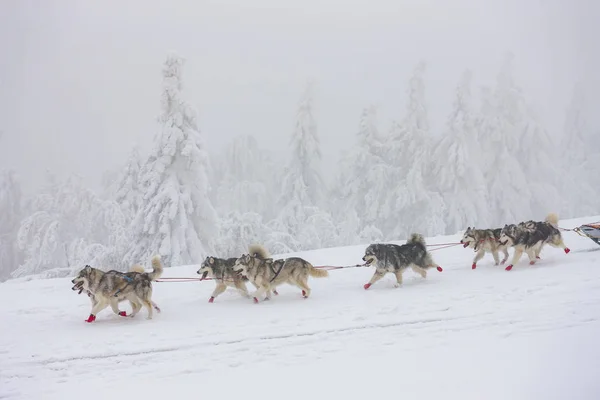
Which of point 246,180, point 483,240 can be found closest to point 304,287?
point 483,240

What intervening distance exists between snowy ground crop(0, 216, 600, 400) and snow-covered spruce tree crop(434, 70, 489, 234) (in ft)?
75.2

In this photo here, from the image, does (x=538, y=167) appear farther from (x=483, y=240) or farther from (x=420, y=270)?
(x=420, y=270)

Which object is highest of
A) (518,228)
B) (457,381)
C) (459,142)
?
(459,142)

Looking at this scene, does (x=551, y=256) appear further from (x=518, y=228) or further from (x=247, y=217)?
(x=247, y=217)

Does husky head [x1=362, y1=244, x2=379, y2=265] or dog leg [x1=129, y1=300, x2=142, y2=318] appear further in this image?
husky head [x1=362, y1=244, x2=379, y2=265]

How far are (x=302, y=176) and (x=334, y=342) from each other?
29235 millimetres

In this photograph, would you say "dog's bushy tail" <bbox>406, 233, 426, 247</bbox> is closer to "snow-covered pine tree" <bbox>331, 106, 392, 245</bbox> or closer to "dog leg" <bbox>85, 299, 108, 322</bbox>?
"dog leg" <bbox>85, 299, 108, 322</bbox>

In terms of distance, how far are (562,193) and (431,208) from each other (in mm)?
19360

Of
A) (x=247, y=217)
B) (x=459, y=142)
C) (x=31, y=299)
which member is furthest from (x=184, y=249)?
(x=459, y=142)

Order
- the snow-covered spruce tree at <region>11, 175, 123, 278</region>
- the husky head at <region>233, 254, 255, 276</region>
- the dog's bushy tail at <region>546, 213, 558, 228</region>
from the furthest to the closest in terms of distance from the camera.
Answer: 1. the snow-covered spruce tree at <region>11, 175, 123, 278</region>
2. the dog's bushy tail at <region>546, 213, 558, 228</region>
3. the husky head at <region>233, 254, 255, 276</region>

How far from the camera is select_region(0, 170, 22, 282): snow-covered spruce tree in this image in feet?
126

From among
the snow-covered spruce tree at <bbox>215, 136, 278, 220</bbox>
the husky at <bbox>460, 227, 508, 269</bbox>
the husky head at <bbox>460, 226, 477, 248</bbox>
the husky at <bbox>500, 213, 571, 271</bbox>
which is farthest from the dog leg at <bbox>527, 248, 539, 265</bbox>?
the snow-covered spruce tree at <bbox>215, 136, 278, 220</bbox>

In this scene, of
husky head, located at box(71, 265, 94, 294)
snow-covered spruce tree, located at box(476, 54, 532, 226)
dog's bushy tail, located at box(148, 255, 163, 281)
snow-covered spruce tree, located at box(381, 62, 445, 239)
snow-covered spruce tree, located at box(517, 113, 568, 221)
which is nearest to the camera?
husky head, located at box(71, 265, 94, 294)

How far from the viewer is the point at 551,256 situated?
480 inches
